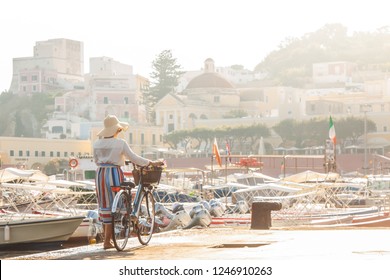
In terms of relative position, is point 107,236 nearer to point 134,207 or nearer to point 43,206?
point 134,207

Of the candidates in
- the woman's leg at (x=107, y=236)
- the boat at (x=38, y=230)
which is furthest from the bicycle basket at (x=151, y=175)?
the boat at (x=38, y=230)

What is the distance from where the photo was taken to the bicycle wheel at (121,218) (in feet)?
22.5

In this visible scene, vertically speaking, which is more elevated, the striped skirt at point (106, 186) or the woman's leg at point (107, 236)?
the striped skirt at point (106, 186)

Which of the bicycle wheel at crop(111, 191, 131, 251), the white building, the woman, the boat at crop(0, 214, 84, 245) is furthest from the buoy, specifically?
the white building

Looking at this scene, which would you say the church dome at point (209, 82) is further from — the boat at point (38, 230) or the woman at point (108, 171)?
the woman at point (108, 171)

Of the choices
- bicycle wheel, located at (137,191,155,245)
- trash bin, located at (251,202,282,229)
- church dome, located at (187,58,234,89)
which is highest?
church dome, located at (187,58,234,89)

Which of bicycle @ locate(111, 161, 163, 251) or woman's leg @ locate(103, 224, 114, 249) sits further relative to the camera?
woman's leg @ locate(103, 224, 114, 249)

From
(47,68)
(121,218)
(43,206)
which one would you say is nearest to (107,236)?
(121,218)

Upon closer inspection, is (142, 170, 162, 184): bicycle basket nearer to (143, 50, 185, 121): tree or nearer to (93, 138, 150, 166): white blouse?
(93, 138, 150, 166): white blouse

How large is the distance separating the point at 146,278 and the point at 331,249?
1708 millimetres

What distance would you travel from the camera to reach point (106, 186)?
702 centimetres

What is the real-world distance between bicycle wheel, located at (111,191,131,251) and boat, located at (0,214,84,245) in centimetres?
283

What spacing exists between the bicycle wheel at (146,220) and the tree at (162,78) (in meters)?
85.5

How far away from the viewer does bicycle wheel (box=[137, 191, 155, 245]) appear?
730 centimetres
